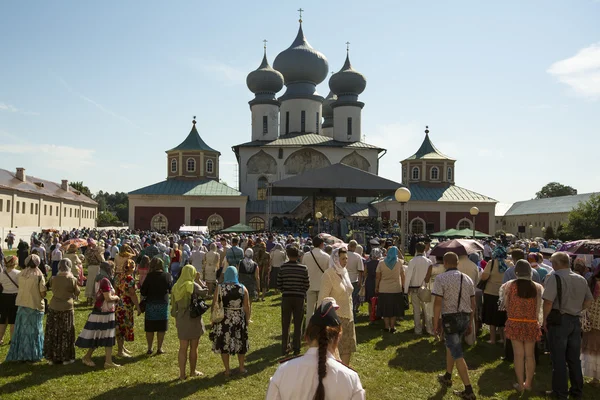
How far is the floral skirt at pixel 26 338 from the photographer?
26.2ft

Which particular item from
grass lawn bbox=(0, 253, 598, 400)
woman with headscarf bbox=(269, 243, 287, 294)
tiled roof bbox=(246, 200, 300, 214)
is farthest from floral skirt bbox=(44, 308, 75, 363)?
tiled roof bbox=(246, 200, 300, 214)

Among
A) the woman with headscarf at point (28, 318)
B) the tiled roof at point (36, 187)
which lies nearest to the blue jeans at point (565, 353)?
the woman with headscarf at point (28, 318)

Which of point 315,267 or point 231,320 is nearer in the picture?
point 231,320

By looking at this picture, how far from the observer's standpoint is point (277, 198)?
49.0 metres

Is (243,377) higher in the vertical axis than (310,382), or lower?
lower

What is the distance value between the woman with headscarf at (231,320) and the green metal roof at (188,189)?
124 feet

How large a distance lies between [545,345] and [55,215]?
5631 centimetres

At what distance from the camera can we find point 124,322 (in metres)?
8.54

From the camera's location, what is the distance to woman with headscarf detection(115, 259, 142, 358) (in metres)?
8.52

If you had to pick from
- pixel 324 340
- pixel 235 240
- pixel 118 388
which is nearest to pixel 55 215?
pixel 235 240

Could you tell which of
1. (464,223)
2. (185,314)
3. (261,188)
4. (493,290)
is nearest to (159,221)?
(261,188)

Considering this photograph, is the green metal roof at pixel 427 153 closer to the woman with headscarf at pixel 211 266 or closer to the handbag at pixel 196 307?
the woman with headscarf at pixel 211 266

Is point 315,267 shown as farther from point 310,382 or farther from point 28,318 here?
point 310,382

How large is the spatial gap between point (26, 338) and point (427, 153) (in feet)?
151
